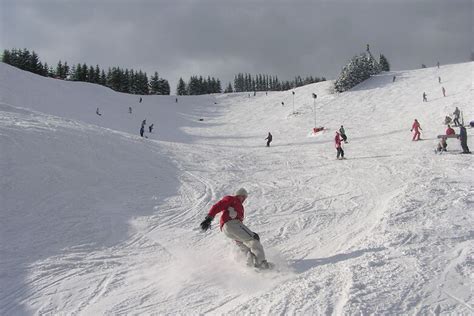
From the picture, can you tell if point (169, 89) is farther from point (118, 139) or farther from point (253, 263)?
point (253, 263)

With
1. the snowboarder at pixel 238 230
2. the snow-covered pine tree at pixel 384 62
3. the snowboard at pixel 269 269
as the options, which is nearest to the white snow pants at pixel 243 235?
the snowboarder at pixel 238 230

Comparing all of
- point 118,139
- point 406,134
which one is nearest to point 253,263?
point 118,139

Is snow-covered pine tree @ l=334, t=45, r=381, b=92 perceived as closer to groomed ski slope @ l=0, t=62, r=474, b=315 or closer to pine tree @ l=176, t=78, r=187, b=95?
groomed ski slope @ l=0, t=62, r=474, b=315

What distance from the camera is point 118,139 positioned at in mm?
18797

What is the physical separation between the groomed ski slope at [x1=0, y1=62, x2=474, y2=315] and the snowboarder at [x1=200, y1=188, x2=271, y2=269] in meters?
0.25

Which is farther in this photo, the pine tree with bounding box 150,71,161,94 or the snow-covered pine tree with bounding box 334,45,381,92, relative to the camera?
the pine tree with bounding box 150,71,161,94

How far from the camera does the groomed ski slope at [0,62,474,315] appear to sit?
5.31 metres

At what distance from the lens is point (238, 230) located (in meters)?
6.73

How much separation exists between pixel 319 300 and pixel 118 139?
52.2 ft

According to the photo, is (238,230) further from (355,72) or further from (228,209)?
(355,72)

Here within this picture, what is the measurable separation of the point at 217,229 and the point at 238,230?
8.27 feet

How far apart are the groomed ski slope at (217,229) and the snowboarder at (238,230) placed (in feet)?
0.82

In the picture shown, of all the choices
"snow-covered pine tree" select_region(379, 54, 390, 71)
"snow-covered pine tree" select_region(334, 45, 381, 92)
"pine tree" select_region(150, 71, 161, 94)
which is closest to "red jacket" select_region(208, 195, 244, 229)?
"snow-covered pine tree" select_region(334, 45, 381, 92)

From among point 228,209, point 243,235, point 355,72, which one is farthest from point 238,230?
point 355,72
